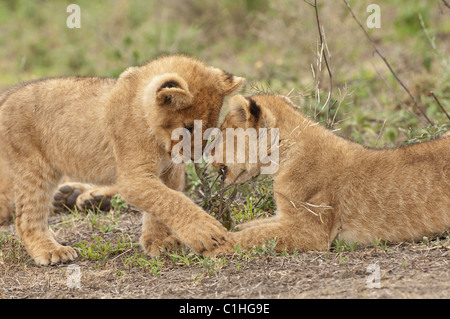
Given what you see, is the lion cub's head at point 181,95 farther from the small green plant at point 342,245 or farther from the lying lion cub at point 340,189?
the small green plant at point 342,245

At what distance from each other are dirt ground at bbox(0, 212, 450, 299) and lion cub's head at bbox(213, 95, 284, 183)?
0.76 metres

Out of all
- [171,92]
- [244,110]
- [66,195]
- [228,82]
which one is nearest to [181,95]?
[171,92]

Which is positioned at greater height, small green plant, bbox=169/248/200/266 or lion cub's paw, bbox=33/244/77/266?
small green plant, bbox=169/248/200/266

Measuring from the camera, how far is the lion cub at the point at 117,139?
4.68 meters

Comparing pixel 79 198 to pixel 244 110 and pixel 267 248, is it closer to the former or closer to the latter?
pixel 244 110

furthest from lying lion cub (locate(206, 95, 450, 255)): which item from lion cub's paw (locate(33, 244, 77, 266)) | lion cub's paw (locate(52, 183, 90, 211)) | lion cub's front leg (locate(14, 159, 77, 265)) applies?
lion cub's paw (locate(52, 183, 90, 211))

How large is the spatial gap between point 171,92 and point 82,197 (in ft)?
7.64

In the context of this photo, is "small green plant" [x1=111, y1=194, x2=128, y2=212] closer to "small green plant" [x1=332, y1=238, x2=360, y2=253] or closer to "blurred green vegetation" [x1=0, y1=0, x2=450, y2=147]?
"blurred green vegetation" [x1=0, y1=0, x2=450, y2=147]

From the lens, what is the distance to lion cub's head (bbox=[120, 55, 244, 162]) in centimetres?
463

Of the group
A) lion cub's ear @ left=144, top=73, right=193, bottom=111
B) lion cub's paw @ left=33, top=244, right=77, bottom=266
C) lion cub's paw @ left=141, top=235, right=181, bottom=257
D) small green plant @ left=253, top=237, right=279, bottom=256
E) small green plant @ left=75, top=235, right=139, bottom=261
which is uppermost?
lion cub's ear @ left=144, top=73, right=193, bottom=111

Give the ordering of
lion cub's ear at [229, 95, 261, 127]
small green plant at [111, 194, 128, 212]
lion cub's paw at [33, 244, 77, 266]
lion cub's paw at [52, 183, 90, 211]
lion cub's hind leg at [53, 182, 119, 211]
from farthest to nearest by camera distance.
→ lion cub's paw at [52, 183, 90, 211] < lion cub's hind leg at [53, 182, 119, 211] < small green plant at [111, 194, 128, 212] < lion cub's paw at [33, 244, 77, 266] < lion cub's ear at [229, 95, 261, 127]

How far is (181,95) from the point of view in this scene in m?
4.57

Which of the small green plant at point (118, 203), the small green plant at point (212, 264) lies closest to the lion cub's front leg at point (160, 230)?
the small green plant at point (212, 264)
